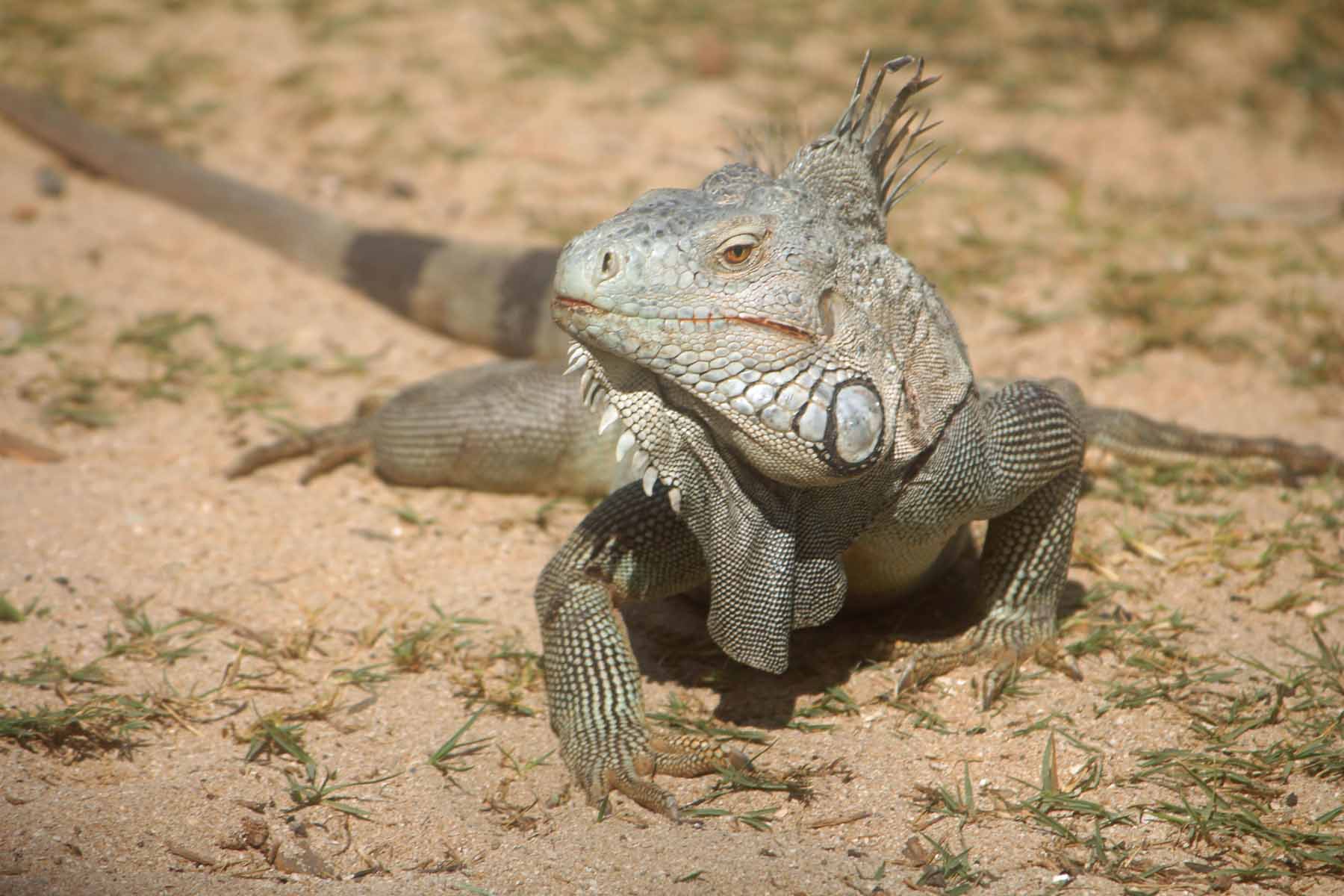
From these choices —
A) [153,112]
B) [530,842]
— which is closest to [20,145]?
[153,112]

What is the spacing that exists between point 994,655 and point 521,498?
207 cm

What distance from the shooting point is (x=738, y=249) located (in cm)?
267

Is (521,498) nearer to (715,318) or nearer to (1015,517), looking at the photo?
(1015,517)

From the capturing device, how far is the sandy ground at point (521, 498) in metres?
2.96

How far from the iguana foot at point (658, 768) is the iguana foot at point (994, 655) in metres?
0.58

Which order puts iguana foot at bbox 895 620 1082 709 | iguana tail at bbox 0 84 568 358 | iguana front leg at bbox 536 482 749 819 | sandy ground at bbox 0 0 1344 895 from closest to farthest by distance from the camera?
sandy ground at bbox 0 0 1344 895
iguana front leg at bbox 536 482 749 819
iguana foot at bbox 895 620 1082 709
iguana tail at bbox 0 84 568 358

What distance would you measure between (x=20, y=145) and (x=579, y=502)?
16.6ft

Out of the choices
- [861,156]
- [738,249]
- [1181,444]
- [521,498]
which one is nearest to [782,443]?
[738,249]

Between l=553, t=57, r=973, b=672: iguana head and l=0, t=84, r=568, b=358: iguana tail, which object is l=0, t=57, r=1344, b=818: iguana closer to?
l=553, t=57, r=973, b=672: iguana head

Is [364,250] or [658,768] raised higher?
[364,250]

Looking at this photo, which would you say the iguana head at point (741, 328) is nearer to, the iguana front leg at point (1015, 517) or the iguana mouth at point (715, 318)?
the iguana mouth at point (715, 318)

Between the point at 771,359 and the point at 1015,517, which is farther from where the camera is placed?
the point at 1015,517

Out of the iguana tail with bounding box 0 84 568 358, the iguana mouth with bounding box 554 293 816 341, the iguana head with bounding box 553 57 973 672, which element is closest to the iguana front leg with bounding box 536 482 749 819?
the iguana head with bounding box 553 57 973 672

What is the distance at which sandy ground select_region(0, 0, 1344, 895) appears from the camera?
296cm
